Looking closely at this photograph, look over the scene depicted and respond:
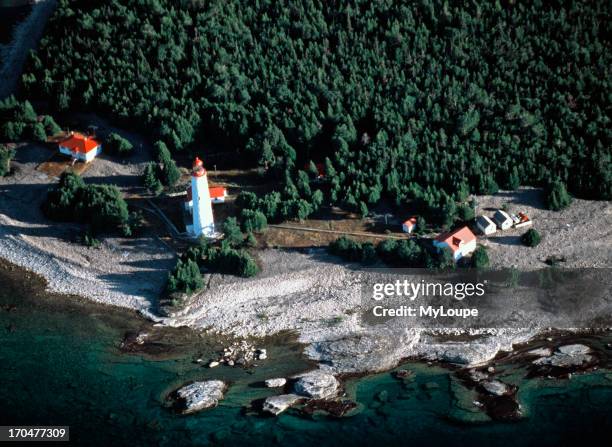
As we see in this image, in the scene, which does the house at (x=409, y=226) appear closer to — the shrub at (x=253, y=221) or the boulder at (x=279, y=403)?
the shrub at (x=253, y=221)

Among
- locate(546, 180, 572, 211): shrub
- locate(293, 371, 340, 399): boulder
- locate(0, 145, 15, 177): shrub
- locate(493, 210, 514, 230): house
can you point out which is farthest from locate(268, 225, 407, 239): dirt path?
locate(0, 145, 15, 177): shrub

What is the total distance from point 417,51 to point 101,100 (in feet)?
81.3

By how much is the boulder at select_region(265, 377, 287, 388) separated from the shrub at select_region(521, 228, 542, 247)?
763 inches

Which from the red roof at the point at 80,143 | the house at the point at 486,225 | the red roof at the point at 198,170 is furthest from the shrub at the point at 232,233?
the house at the point at 486,225

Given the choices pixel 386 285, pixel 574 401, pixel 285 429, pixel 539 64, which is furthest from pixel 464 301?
pixel 539 64

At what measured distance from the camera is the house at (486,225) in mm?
68688

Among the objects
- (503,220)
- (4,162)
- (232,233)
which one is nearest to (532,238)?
(503,220)

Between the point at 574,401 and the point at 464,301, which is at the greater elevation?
the point at 464,301

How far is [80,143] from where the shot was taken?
77125 millimetres

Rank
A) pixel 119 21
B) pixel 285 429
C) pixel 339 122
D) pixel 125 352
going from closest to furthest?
pixel 285 429, pixel 125 352, pixel 339 122, pixel 119 21

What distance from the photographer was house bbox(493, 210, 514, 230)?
6900 centimetres

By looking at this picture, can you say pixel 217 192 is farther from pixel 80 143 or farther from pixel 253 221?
pixel 80 143

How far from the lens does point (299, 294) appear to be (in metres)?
66.7

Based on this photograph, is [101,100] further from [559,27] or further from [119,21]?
[559,27]
